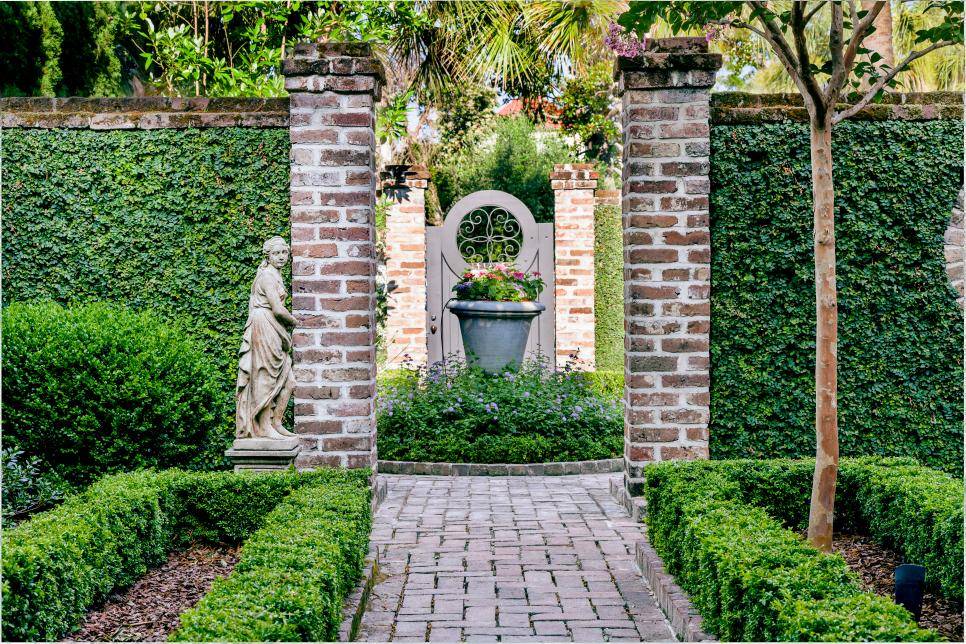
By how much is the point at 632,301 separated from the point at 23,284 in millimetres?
4114

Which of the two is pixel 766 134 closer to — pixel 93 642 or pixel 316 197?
pixel 316 197

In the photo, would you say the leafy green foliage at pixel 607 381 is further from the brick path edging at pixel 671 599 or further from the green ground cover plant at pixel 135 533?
the green ground cover plant at pixel 135 533

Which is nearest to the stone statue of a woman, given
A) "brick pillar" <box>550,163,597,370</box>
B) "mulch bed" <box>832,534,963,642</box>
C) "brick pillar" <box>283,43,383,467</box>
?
"brick pillar" <box>283,43,383,467</box>

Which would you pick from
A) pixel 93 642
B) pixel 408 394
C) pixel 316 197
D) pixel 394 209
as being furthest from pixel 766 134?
pixel 394 209

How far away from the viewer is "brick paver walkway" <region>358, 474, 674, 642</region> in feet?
12.0

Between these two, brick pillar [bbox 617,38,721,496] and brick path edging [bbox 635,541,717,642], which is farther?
brick pillar [bbox 617,38,721,496]

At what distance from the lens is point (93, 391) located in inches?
203

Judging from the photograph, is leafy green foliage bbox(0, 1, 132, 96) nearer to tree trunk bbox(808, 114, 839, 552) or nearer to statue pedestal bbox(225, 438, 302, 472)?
statue pedestal bbox(225, 438, 302, 472)

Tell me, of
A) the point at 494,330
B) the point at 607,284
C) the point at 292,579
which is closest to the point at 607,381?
the point at 494,330

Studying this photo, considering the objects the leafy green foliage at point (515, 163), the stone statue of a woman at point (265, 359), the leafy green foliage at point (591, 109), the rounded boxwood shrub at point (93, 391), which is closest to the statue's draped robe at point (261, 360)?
the stone statue of a woman at point (265, 359)

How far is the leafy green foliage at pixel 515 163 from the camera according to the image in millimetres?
15109

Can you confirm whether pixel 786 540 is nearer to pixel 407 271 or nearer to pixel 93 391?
pixel 93 391

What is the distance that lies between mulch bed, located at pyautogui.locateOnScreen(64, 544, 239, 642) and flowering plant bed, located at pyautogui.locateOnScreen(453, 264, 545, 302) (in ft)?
16.9

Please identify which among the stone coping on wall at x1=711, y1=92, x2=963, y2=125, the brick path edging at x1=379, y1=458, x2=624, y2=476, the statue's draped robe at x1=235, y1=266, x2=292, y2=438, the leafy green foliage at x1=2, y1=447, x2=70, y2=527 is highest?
the stone coping on wall at x1=711, y1=92, x2=963, y2=125
